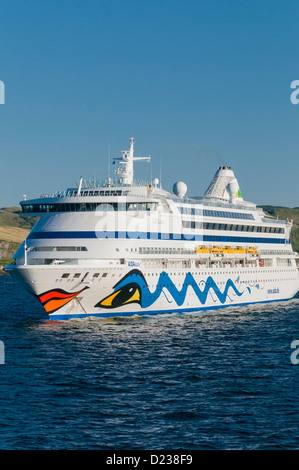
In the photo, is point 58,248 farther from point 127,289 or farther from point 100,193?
point 100,193

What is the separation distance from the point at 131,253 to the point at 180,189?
53.0ft

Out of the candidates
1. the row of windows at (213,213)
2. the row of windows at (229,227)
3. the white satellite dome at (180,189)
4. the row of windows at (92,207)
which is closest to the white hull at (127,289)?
the row of windows at (229,227)

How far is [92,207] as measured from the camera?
167 ft

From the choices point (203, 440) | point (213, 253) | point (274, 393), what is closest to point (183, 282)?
point (213, 253)

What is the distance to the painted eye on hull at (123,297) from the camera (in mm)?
47700

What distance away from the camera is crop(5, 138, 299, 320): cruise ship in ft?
152

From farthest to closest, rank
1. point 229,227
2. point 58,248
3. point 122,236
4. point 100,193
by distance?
1. point 229,227
2. point 100,193
3. point 122,236
4. point 58,248

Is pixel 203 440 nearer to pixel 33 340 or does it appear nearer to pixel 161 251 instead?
pixel 33 340

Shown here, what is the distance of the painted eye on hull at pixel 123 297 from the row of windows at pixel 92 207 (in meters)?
7.15

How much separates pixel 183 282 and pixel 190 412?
2887cm

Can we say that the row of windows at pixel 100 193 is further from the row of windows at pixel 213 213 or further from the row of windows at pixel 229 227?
the row of windows at pixel 229 227

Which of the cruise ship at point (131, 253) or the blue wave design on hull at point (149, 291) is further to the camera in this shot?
the blue wave design on hull at point (149, 291)

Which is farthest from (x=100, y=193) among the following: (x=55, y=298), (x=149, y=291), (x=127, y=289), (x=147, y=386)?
(x=147, y=386)

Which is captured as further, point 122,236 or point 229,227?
point 229,227
